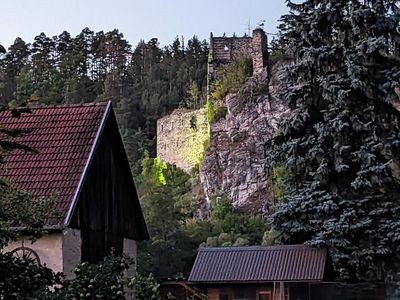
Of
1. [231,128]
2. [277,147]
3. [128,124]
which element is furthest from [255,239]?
[128,124]

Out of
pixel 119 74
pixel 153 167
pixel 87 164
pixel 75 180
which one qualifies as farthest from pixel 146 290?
pixel 119 74

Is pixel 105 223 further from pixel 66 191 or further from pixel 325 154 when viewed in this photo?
pixel 325 154

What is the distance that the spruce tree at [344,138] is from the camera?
1816cm

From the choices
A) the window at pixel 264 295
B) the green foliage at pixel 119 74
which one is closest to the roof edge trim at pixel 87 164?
the window at pixel 264 295

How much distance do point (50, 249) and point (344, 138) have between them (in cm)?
738

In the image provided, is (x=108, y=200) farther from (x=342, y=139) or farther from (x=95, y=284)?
(x=95, y=284)

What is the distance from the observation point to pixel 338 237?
1802 centimetres

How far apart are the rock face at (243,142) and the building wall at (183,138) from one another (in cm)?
301

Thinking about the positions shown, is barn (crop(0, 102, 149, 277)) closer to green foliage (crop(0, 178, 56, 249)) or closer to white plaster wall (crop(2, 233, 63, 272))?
white plaster wall (crop(2, 233, 63, 272))

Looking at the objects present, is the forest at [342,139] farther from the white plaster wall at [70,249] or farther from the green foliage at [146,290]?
the green foliage at [146,290]

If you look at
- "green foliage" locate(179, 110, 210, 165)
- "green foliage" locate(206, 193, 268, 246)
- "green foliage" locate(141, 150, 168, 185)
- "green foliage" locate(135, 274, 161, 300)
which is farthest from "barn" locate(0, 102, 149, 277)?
"green foliage" locate(179, 110, 210, 165)

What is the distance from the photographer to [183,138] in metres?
62.2

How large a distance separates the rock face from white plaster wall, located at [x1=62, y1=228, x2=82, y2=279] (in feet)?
123

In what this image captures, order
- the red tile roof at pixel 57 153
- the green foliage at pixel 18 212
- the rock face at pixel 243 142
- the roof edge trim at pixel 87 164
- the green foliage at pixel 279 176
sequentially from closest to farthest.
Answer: the green foliage at pixel 18 212
the roof edge trim at pixel 87 164
the red tile roof at pixel 57 153
the green foliage at pixel 279 176
the rock face at pixel 243 142
